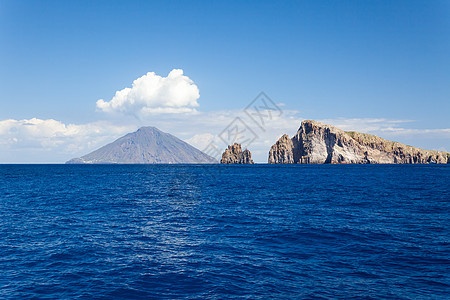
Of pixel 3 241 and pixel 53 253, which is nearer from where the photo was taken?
pixel 53 253

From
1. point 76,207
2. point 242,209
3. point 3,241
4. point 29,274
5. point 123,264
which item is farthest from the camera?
point 76,207

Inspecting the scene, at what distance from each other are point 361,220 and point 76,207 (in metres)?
33.6

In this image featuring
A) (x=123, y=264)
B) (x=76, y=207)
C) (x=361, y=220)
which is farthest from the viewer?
(x=76, y=207)

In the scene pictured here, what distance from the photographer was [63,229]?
24.0 m

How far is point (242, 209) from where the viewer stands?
110 feet

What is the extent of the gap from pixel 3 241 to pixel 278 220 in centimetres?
2252

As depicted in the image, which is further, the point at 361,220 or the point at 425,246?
the point at 361,220

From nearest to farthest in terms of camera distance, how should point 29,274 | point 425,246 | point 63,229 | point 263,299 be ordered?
point 263,299, point 29,274, point 425,246, point 63,229

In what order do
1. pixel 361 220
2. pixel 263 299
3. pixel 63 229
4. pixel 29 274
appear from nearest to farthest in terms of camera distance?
pixel 263 299 < pixel 29 274 < pixel 63 229 < pixel 361 220

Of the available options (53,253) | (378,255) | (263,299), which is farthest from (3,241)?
(378,255)

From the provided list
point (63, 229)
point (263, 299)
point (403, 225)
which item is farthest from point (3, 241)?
point (403, 225)

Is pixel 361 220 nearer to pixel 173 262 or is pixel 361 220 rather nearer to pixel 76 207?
pixel 173 262

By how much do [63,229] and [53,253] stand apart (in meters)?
6.96

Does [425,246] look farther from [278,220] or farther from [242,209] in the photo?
[242,209]
